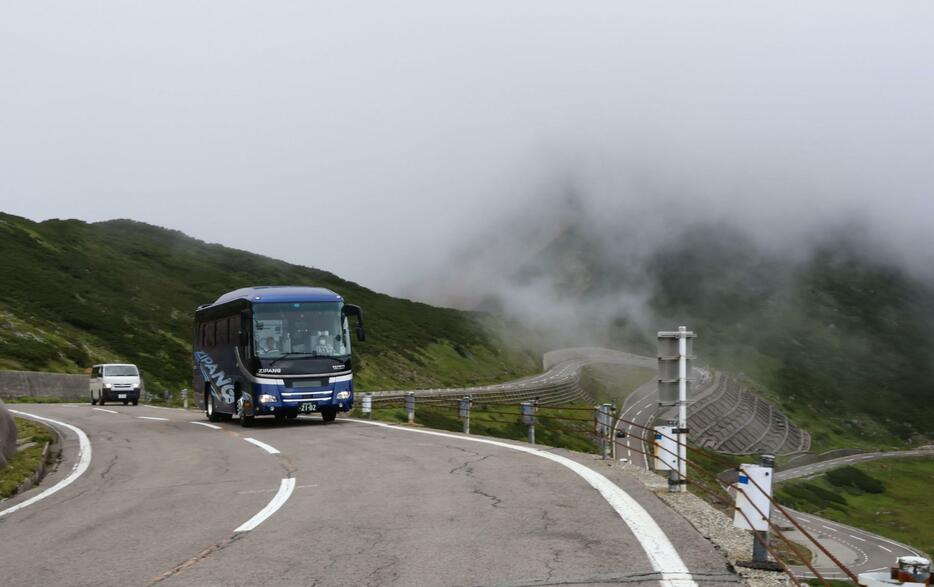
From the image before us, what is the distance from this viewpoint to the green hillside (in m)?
77.5

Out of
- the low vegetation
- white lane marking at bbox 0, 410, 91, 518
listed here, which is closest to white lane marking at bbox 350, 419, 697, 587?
white lane marking at bbox 0, 410, 91, 518

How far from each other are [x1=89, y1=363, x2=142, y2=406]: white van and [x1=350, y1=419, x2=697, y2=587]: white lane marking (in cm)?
3586

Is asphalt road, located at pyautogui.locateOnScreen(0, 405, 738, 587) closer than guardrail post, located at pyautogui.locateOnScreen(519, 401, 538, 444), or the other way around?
asphalt road, located at pyautogui.locateOnScreen(0, 405, 738, 587)

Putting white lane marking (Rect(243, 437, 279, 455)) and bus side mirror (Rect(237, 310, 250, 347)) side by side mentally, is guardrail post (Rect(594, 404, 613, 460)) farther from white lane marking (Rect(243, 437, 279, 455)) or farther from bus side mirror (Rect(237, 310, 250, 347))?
bus side mirror (Rect(237, 310, 250, 347))

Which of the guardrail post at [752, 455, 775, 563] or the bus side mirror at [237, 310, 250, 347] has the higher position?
the bus side mirror at [237, 310, 250, 347]

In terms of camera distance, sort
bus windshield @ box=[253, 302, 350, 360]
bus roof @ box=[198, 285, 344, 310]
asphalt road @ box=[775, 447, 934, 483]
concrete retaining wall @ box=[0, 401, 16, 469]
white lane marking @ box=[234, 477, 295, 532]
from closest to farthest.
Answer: white lane marking @ box=[234, 477, 295, 532] → concrete retaining wall @ box=[0, 401, 16, 469] → bus windshield @ box=[253, 302, 350, 360] → bus roof @ box=[198, 285, 344, 310] → asphalt road @ box=[775, 447, 934, 483]

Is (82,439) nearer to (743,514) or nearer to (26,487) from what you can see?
(26,487)

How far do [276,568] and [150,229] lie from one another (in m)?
169

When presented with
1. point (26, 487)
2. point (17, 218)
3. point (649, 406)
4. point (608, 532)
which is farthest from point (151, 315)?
point (608, 532)

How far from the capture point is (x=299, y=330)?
80.7ft

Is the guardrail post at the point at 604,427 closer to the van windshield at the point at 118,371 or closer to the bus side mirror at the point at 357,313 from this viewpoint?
the bus side mirror at the point at 357,313

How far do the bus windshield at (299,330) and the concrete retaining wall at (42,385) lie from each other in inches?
1193

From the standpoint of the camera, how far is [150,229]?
167000mm

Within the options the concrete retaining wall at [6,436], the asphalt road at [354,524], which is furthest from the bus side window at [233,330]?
the asphalt road at [354,524]
